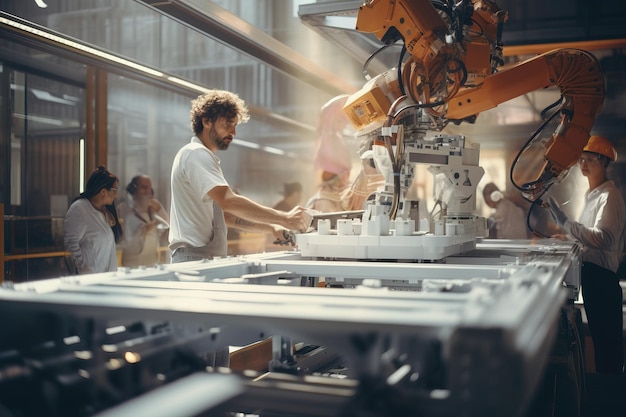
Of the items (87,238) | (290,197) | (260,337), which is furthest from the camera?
(290,197)

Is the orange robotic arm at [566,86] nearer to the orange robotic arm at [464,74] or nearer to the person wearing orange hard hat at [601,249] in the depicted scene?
the orange robotic arm at [464,74]

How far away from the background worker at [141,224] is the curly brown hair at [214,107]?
256 centimetres

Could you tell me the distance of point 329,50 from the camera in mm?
6398

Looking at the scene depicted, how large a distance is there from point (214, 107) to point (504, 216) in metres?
3.95

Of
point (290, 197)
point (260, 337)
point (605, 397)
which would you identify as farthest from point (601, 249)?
point (290, 197)

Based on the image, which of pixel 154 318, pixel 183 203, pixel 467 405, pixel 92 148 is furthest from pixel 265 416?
pixel 92 148

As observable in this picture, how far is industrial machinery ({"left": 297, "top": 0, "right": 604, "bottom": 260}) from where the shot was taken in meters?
2.35

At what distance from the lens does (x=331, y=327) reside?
40.6 inches

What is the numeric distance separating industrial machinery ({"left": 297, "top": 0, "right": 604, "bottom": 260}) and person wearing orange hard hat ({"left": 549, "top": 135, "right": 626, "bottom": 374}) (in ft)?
1.70

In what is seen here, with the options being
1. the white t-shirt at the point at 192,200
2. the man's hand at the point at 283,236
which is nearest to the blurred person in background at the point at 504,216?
the man's hand at the point at 283,236

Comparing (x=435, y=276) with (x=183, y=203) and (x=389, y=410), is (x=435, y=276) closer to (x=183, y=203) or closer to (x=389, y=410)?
(x=389, y=410)

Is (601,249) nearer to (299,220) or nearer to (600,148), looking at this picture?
(600,148)

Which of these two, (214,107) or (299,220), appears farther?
(214,107)

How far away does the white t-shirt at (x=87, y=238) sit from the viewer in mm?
4055
